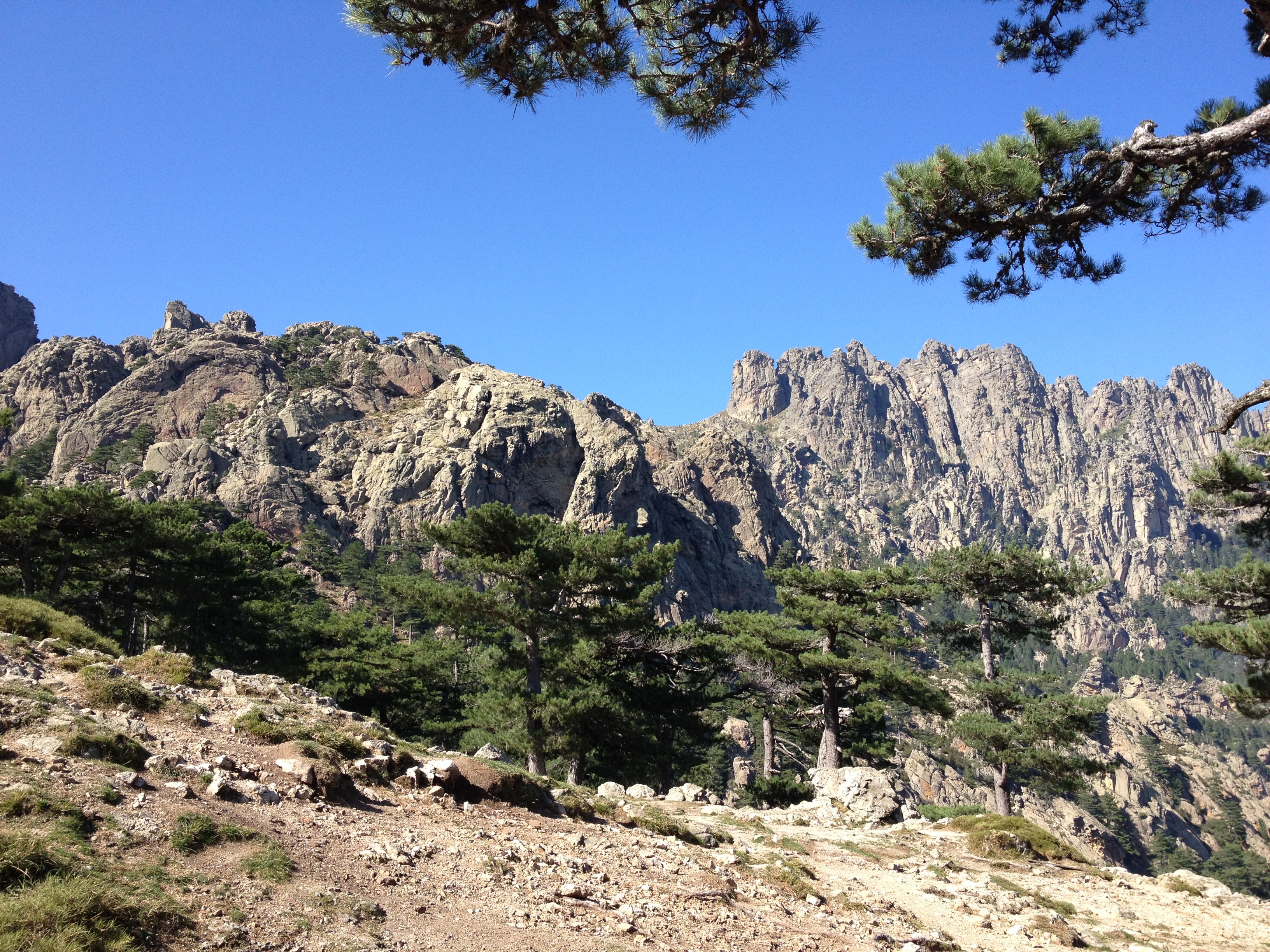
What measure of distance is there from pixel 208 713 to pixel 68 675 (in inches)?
69.8

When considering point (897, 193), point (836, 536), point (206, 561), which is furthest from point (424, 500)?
point (836, 536)

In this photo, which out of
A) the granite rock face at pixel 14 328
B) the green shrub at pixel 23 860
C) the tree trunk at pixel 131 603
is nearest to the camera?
the green shrub at pixel 23 860

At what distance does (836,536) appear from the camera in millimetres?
187375

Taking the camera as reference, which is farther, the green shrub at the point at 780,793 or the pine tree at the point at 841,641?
the green shrub at the point at 780,793

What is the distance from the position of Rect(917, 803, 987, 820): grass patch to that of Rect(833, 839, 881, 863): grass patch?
539cm

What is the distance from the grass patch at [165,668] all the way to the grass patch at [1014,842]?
491 inches

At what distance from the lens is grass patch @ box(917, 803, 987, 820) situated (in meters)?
17.0

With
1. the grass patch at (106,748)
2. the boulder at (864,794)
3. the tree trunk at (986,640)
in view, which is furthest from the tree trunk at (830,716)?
the grass patch at (106,748)

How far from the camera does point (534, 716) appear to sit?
706 inches

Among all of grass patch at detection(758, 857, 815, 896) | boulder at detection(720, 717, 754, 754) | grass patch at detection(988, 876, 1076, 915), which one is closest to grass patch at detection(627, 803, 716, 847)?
grass patch at detection(758, 857, 815, 896)

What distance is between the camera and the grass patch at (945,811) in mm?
17000

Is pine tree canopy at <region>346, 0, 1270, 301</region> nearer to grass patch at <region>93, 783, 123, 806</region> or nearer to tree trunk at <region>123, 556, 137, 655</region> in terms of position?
grass patch at <region>93, 783, 123, 806</region>

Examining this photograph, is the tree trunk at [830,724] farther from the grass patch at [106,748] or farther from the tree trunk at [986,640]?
the grass patch at [106,748]

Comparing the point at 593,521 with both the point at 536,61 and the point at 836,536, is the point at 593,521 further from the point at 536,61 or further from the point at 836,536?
the point at 836,536
